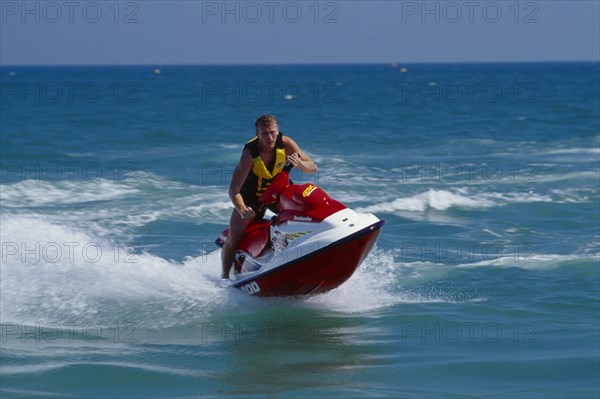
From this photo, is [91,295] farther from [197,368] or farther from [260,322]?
[197,368]

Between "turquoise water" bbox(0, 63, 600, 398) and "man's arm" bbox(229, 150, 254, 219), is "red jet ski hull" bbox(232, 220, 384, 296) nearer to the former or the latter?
"turquoise water" bbox(0, 63, 600, 398)

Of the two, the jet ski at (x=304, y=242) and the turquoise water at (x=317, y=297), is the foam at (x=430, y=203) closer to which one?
the turquoise water at (x=317, y=297)

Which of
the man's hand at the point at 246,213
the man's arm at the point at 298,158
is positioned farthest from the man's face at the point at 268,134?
the man's hand at the point at 246,213

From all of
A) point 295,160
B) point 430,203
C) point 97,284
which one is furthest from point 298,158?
point 430,203

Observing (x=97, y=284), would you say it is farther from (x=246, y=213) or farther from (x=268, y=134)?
(x=268, y=134)

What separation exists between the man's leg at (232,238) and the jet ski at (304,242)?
120 millimetres

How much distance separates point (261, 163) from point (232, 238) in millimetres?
805

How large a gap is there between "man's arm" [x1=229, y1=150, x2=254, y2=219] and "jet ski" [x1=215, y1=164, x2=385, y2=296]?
231mm

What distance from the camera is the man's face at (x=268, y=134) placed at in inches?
284

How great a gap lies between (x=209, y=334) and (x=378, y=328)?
4.39 ft

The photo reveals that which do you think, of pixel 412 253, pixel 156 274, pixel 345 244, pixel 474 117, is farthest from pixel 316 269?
pixel 474 117

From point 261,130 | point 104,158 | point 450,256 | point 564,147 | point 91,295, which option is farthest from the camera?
point 564,147

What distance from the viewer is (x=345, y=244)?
723 cm

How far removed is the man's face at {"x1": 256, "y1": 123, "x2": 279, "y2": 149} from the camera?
7207 mm
